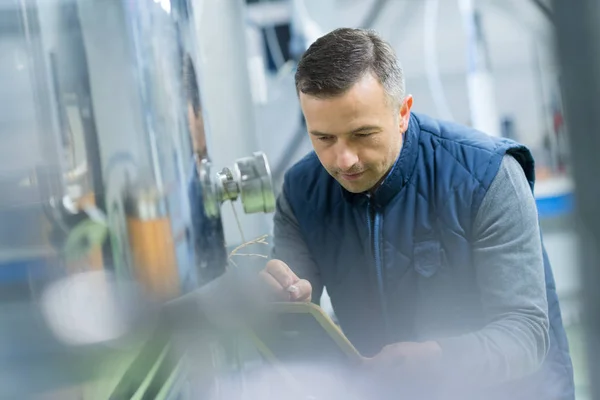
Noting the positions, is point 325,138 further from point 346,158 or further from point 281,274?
point 281,274

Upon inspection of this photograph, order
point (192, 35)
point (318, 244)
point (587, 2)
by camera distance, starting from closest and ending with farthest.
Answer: point (587, 2), point (192, 35), point (318, 244)

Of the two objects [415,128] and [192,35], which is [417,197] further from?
[192,35]

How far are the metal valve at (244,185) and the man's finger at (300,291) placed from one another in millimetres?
102

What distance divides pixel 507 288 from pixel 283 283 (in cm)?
27

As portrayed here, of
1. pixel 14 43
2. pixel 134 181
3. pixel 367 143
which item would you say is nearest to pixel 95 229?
pixel 134 181

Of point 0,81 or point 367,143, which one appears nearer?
point 0,81

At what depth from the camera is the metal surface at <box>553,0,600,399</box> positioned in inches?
10.1

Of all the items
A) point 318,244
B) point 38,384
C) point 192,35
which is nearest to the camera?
point 38,384

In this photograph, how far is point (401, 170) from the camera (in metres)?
0.79

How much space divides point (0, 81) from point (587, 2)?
18.4 inches

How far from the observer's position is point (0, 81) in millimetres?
525

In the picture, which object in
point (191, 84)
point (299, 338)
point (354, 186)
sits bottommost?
point (299, 338)

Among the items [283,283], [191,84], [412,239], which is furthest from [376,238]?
[191,84]

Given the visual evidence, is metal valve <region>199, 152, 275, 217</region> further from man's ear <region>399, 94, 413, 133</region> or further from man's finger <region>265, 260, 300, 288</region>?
man's ear <region>399, 94, 413, 133</region>
